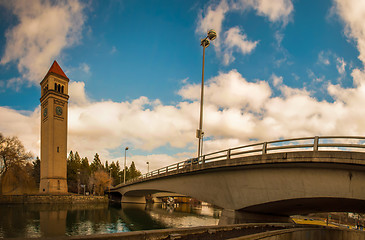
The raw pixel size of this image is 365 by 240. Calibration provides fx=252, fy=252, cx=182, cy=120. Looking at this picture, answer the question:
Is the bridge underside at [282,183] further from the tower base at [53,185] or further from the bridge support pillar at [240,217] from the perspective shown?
the tower base at [53,185]

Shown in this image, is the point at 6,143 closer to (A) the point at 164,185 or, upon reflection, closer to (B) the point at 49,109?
(B) the point at 49,109

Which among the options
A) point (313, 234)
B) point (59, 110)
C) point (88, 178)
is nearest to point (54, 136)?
point (59, 110)

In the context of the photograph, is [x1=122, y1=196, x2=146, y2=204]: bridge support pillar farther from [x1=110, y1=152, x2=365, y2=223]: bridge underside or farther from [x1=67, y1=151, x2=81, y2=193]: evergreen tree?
[x1=110, y1=152, x2=365, y2=223]: bridge underside

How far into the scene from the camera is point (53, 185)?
59750 mm

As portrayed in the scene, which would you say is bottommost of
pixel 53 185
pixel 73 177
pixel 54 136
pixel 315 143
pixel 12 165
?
pixel 73 177

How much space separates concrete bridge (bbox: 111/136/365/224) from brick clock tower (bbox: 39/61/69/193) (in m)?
50.0

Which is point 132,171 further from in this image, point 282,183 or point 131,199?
point 282,183

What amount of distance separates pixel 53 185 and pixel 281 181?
59338mm

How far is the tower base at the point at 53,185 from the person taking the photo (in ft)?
194

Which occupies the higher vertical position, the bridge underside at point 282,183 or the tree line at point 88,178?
the bridge underside at point 282,183

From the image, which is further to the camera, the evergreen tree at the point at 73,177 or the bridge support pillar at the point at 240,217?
the evergreen tree at the point at 73,177

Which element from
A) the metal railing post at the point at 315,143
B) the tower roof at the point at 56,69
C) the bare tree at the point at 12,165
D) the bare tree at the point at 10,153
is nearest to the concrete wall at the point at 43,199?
the bare tree at the point at 12,165

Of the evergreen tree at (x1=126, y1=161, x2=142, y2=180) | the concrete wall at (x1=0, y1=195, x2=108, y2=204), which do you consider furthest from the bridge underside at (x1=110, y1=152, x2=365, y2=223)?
the evergreen tree at (x1=126, y1=161, x2=142, y2=180)

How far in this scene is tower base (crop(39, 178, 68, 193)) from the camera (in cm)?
5909
